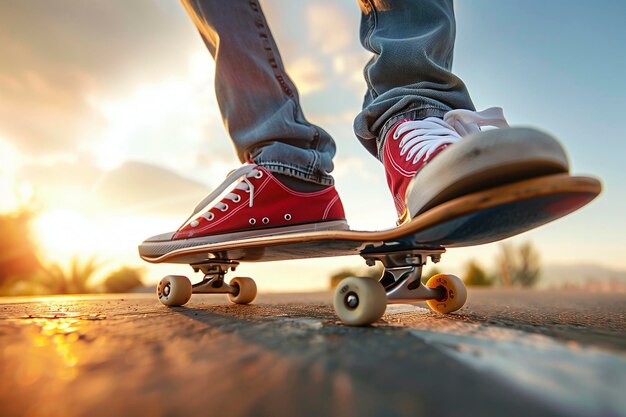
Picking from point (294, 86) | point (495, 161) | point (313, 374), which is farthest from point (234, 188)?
point (313, 374)

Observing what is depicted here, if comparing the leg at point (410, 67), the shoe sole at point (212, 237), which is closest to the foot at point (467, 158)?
the leg at point (410, 67)

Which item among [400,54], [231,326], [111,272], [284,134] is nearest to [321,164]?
[284,134]

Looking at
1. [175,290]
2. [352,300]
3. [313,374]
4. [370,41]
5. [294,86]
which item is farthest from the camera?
[294,86]

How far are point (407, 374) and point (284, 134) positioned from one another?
1123mm

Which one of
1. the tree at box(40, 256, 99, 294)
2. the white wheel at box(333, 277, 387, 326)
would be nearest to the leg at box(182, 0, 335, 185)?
the white wheel at box(333, 277, 387, 326)

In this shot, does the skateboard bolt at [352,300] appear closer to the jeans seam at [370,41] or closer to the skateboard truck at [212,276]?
the jeans seam at [370,41]

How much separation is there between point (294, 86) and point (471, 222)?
3.19ft

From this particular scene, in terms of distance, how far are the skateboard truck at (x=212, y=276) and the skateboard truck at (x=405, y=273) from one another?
726 mm

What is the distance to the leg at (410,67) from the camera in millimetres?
1186

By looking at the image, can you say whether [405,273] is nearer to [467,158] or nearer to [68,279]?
[467,158]

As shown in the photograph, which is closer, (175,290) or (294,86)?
(175,290)

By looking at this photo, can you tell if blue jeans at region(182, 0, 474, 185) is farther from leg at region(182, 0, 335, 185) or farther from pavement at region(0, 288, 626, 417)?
pavement at region(0, 288, 626, 417)

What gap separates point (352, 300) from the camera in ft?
2.83

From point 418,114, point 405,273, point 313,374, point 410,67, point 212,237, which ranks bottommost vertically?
point 313,374
